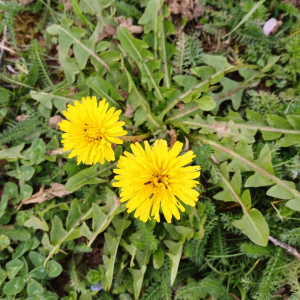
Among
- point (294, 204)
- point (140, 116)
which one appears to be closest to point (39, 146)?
point (140, 116)

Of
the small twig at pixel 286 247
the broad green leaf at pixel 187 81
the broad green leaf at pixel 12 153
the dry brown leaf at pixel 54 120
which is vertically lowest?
the broad green leaf at pixel 12 153

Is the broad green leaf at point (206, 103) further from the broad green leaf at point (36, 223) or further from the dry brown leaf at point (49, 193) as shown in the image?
the broad green leaf at point (36, 223)

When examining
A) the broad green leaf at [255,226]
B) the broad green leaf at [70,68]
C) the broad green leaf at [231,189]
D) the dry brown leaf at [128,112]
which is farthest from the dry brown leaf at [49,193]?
the broad green leaf at [255,226]

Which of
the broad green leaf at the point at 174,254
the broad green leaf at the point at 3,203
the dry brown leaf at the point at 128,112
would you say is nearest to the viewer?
the broad green leaf at the point at 174,254

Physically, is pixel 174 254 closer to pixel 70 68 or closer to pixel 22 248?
pixel 22 248

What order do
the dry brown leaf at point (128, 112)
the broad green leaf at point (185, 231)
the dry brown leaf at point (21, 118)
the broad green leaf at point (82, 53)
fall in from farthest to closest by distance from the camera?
the dry brown leaf at point (21, 118)
the broad green leaf at point (82, 53)
the dry brown leaf at point (128, 112)
the broad green leaf at point (185, 231)

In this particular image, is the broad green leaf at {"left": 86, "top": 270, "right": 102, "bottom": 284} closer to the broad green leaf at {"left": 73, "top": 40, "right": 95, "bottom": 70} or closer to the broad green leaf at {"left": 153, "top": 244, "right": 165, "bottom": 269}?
the broad green leaf at {"left": 153, "top": 244, "right": 165, "bottom": 269}

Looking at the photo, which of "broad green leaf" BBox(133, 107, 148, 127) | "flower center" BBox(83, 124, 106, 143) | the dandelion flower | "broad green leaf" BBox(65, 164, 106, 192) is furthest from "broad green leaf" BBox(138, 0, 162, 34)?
"broad green leaf" BBox(65, 164, 106, 192)
